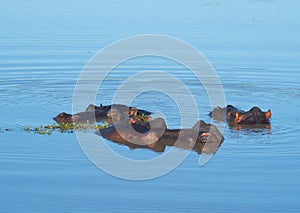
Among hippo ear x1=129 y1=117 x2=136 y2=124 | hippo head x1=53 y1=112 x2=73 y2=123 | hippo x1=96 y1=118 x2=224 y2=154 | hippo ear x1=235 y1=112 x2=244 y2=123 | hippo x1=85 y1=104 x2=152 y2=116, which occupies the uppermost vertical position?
hippo x1=85 y1=104 x2=152 y2=116

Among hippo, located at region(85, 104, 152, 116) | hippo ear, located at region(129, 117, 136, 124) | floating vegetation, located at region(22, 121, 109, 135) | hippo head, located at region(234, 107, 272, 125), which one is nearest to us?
hippo ear, located at region(129, 117, 136, 124)

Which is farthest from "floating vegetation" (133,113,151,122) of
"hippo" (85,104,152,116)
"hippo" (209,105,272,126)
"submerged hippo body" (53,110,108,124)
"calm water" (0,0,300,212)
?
"hippo" (209,105,272,126)

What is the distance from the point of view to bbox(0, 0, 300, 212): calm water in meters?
9.95

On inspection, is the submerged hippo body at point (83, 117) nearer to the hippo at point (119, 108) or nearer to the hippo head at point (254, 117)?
the hippo at point (119, 108)

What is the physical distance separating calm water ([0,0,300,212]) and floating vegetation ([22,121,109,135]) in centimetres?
34

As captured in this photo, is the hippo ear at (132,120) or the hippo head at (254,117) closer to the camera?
the hippo ear at (132,120)

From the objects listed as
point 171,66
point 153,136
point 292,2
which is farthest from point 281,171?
point 292,2

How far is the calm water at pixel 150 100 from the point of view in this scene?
32.7 feet

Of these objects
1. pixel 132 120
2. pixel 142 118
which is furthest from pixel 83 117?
pixel 132 120

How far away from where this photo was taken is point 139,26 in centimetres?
2631

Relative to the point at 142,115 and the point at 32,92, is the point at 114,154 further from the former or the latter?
the point at 32,92

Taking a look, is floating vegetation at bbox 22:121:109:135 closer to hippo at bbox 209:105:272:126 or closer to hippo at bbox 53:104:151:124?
hippo at bbox 53:104:151:124

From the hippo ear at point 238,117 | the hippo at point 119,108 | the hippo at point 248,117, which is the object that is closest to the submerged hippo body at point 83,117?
the hippo at point 119,108

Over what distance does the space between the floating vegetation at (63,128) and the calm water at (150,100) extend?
34 centimetres
